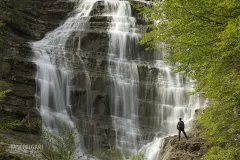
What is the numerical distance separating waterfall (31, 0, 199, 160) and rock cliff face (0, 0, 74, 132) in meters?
0.84

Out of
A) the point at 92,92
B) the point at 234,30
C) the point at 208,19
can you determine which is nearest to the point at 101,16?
the point at 92,92

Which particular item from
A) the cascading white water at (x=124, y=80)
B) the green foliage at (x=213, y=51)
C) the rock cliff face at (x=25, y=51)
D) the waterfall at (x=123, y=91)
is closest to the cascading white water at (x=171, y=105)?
the waterfall at (x=123, y=91)

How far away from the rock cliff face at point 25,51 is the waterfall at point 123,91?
84 centimetres

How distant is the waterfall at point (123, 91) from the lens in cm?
2234

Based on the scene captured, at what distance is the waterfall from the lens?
22344mm

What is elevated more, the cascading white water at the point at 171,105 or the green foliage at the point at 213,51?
the green foliage at the point at 213,51

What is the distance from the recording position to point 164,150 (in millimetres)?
17609

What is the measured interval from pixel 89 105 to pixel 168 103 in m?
6.88

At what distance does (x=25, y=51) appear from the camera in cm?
2642

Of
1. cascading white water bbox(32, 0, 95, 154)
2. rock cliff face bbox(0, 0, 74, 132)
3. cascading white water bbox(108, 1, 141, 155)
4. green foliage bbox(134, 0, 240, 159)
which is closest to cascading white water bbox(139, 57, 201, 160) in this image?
cascading white water bbox(108, 1, 141, 155)

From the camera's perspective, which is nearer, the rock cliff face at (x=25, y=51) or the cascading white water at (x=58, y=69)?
the rock cliff face at (x=25, y=51)

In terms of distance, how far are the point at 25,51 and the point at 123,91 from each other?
1022cm

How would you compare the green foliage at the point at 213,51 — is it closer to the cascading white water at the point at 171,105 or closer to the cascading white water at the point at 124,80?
the cascading white water at the point at 171,105

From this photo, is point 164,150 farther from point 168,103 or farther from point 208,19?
point 208,19
